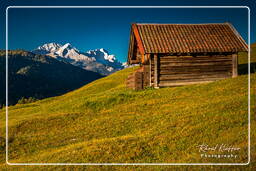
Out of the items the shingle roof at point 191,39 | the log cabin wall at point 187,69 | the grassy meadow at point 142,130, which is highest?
the shingle roof at point 191,39

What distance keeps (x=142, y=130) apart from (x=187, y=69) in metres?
12.6

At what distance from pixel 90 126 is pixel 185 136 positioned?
679cm

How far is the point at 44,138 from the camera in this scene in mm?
14016

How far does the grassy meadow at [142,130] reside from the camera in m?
8.75

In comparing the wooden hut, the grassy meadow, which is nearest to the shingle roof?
the wooden hut

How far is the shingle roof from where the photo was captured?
2245 cm

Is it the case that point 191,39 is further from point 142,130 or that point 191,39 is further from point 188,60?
point 142,130

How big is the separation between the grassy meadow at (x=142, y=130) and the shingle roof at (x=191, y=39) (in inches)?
170

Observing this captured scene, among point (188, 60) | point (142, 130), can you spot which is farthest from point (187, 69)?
point (142, 130)

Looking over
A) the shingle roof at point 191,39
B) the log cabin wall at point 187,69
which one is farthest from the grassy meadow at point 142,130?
the shingle roof at point 191,39

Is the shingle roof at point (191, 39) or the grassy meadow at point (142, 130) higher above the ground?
the shingle roof at point (191, 39)

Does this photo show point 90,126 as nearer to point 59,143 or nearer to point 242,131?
point 59,143

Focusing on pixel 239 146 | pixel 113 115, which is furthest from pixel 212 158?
pixel 113 115

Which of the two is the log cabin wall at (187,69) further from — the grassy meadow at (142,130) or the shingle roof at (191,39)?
the grassy meadow at (142,130)
